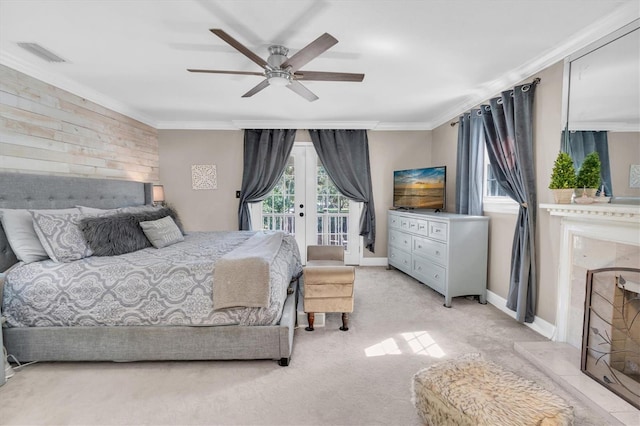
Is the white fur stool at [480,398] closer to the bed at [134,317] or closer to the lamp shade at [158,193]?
the bed at [134,317]

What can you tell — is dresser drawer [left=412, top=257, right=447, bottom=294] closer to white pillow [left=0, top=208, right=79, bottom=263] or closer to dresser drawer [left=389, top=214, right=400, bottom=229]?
dresser drawer [left=389, top=214, right=400, bottom=229]

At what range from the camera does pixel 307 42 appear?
238cm

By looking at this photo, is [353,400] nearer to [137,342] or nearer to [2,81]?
[137,342]

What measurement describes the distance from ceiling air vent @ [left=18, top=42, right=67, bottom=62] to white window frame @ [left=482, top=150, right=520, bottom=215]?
457 centimetres

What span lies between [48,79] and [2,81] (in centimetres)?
45

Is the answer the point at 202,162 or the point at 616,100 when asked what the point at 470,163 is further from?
the point at 202,162

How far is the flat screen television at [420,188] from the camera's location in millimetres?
4244

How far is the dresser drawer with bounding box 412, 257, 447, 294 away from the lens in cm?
354

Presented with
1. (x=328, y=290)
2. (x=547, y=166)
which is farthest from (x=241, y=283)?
(x=547, y=166)

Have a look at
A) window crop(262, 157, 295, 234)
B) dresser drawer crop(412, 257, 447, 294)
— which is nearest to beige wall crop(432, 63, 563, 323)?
dresser drawer crop(412, 257, 447, 294)

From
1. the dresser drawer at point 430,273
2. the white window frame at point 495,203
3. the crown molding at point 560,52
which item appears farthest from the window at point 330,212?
the crown molding at point 560,52

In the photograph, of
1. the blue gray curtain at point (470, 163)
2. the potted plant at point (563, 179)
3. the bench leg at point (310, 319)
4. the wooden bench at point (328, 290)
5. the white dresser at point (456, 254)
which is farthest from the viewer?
the blue gray curtain at point (470, 163)

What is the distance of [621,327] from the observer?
195 cm

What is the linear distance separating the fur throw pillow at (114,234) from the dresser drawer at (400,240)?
10.9 ft
